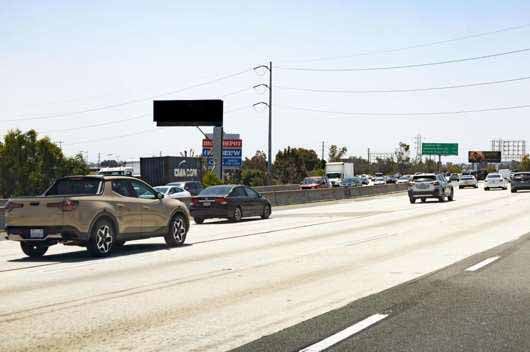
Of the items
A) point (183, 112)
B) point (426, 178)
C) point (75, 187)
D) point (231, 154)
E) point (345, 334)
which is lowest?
point (345, 334)

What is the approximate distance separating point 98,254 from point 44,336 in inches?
314

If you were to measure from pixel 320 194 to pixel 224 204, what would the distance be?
77.1ft

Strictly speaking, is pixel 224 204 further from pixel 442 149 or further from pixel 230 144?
pixel 442 149

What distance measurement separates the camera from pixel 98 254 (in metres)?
15.0

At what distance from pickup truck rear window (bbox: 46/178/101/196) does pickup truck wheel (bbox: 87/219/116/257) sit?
746 millimetres

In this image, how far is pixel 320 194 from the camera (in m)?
50.6

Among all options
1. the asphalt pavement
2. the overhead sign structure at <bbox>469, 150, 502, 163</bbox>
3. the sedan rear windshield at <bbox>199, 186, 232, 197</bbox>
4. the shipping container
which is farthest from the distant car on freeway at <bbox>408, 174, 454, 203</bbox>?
the overhead sign structure at <bbox>469, 150, 502, 163</bbox>

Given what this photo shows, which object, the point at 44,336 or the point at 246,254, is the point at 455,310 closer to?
the point at 44,336

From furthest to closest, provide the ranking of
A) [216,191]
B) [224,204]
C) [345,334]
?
[216,191] → [224,204] → [345,334]

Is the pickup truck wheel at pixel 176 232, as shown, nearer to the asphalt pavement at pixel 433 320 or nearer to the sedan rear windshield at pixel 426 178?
the asphalt pavement at pixel 433 320

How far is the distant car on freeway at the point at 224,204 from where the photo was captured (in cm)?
2778

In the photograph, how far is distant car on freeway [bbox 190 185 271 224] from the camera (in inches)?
1094

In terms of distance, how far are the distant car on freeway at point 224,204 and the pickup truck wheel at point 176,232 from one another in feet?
32.1

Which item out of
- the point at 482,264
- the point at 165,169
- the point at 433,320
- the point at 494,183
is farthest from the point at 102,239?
the point at 494,183
